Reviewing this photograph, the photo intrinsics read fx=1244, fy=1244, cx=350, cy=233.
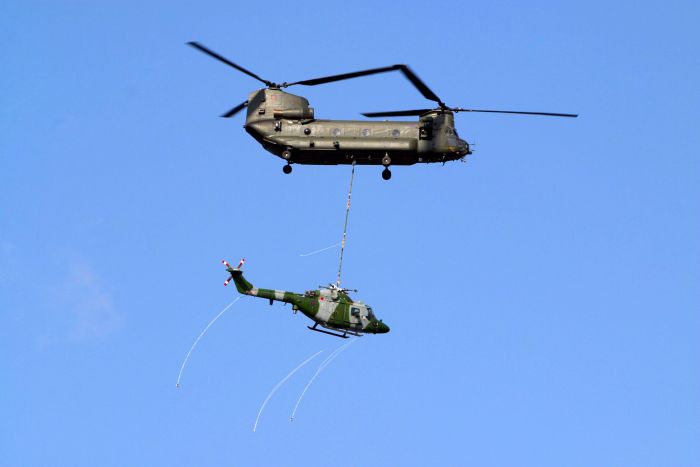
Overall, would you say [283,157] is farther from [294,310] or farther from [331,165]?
[294,310]

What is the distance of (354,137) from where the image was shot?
197ft

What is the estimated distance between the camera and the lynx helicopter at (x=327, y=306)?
60.0m

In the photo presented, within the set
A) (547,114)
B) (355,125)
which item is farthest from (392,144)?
(547,114)

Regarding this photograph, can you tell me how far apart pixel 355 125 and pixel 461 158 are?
543 cm

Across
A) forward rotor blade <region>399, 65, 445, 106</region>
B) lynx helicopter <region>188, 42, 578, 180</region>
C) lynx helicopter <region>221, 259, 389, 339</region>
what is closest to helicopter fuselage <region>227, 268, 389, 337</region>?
lynx helicopter <region>221, 259, 389, 339</region>

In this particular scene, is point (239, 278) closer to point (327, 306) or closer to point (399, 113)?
point (327, 306)

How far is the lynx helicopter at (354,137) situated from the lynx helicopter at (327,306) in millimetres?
5941

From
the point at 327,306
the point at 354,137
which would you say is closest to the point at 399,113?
the point at 354,137

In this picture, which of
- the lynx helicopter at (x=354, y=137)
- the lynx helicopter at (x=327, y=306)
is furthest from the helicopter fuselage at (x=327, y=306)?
the lynx helicopter at (x=354, y=137)

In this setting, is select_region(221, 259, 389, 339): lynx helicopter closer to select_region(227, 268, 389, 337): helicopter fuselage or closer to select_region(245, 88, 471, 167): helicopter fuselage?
select_region(227, 268, 389, 337): helicopter fuselage

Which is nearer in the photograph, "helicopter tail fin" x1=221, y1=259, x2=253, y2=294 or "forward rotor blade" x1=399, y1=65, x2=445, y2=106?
"forward rotor blade" x1=399, y1=65, x2=445, y2=106

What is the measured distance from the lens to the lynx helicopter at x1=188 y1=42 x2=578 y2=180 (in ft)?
196

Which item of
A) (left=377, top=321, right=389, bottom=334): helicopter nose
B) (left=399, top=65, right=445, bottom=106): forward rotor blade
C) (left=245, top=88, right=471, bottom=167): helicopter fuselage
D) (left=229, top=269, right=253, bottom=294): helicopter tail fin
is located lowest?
(left=377, top=321, right=389, bottom=334): helicopter nose

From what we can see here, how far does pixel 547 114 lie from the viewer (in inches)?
2315
